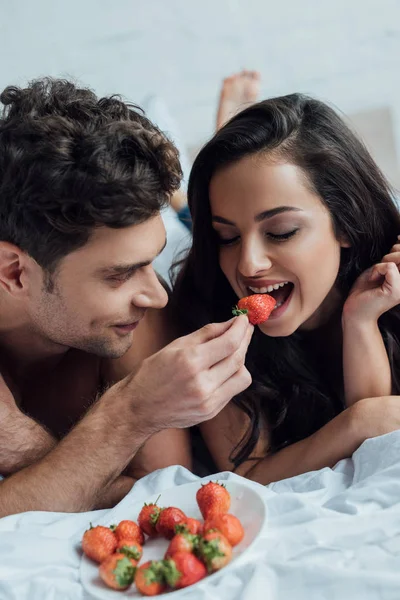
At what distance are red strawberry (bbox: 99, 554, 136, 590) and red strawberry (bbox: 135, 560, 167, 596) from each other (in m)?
0.03

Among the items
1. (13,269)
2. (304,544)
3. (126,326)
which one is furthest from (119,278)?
(304,544)

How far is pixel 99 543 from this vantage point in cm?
163

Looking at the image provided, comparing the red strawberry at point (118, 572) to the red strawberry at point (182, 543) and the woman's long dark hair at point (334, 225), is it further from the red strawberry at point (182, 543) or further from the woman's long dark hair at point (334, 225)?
the woman's long dark hair at point (334, 225)

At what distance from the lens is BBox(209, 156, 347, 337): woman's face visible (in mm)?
2021

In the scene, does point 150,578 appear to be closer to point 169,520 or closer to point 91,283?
point 169,520

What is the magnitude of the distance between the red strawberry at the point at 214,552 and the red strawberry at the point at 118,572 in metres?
0.15

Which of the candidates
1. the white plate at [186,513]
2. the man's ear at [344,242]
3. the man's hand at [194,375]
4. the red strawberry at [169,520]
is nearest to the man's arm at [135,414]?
the man's hand at [194,375]

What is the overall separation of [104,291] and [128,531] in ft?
2.08

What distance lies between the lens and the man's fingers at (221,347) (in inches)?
69.6

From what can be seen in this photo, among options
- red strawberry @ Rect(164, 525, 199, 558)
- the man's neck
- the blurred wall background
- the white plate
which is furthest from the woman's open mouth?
the blurred wall background

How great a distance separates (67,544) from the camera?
5.68 ft

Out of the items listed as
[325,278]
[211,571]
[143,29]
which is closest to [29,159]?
[325,278]

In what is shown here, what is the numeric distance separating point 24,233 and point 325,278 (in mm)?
839

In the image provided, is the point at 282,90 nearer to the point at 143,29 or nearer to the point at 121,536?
the point at 143,29
